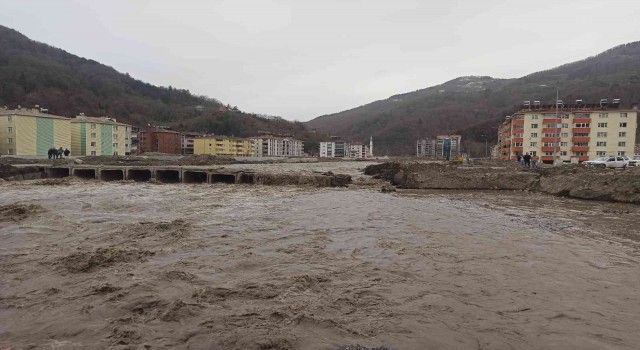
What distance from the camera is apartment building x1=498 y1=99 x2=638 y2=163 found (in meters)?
68.9

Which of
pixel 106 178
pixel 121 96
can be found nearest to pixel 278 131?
pixel 121 96

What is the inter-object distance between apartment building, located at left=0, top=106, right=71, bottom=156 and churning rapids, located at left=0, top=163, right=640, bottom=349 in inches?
2429

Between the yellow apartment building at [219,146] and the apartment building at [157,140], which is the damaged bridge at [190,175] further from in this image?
the apartment building at [157,140]

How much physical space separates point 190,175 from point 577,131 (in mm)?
Result: 70182

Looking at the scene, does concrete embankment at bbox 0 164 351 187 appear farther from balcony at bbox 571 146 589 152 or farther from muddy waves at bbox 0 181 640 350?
balcony at bbox 571 146 589 152

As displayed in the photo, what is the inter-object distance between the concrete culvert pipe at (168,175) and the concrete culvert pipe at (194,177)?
1838mm

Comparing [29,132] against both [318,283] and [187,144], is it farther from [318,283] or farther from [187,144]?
[318,283]

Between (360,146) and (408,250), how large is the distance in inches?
7444

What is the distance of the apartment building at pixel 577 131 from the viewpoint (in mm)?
68938

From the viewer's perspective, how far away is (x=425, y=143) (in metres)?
178

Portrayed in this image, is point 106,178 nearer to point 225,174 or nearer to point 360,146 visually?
point 225,174

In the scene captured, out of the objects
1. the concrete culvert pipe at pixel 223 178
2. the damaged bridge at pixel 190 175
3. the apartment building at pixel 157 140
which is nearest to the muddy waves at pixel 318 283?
the damaged bridge at pixel 190 175

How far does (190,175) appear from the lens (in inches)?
1543

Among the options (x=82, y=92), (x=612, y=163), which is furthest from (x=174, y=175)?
(x=82, y=92)
